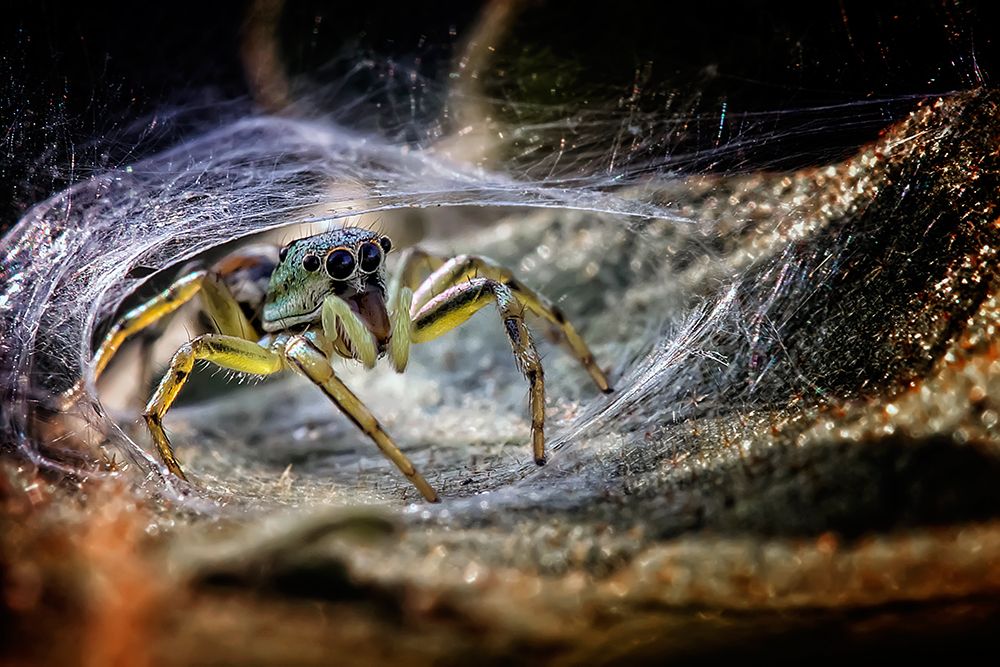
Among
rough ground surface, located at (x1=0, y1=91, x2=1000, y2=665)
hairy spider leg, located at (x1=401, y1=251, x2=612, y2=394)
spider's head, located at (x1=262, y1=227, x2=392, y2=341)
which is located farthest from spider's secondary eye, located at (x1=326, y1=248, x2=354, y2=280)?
rough ground surface, located at (x1=0, y1=91, x2=1000, y2=665)

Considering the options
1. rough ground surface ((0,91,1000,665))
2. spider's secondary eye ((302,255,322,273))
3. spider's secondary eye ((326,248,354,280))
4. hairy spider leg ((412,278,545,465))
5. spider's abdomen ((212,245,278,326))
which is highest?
spider's abdomen ((212,245,278,326))

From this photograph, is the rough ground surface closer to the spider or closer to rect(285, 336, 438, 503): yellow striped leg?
rect(285, 336, 438, 503): yellow striped leg

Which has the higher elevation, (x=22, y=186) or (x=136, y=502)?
(x=22, y=186)

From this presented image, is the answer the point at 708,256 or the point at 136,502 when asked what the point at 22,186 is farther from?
the point at 708,256

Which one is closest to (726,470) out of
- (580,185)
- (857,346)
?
(857,346)

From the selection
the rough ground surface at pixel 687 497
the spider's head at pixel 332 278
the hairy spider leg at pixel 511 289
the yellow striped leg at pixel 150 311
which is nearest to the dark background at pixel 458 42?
the rough ground surface at pixel 687 497

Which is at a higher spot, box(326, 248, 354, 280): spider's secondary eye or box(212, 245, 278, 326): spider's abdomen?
box(212, 245, 278, 326): spider's abdomen
